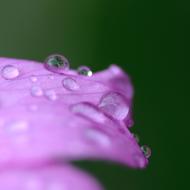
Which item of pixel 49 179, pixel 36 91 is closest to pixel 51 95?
pixel 36 91

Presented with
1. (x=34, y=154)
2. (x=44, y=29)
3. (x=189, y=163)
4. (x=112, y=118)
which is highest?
(x=34, y=154)

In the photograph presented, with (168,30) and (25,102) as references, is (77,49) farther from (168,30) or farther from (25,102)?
(25,102)

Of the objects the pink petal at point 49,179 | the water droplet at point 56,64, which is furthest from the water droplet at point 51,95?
the pink petal at point 49,179

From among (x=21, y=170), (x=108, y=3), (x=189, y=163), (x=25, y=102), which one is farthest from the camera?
(x=108, y=3)

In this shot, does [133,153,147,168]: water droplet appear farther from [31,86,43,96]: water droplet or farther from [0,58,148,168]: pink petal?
[31,86,43,96]: water droplet

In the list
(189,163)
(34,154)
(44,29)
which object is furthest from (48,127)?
(44,29)

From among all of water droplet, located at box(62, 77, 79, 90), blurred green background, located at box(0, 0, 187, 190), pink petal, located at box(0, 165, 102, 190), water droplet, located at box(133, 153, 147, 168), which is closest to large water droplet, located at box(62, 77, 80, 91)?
water droplet, located at box(62, 77, 79, 90)
